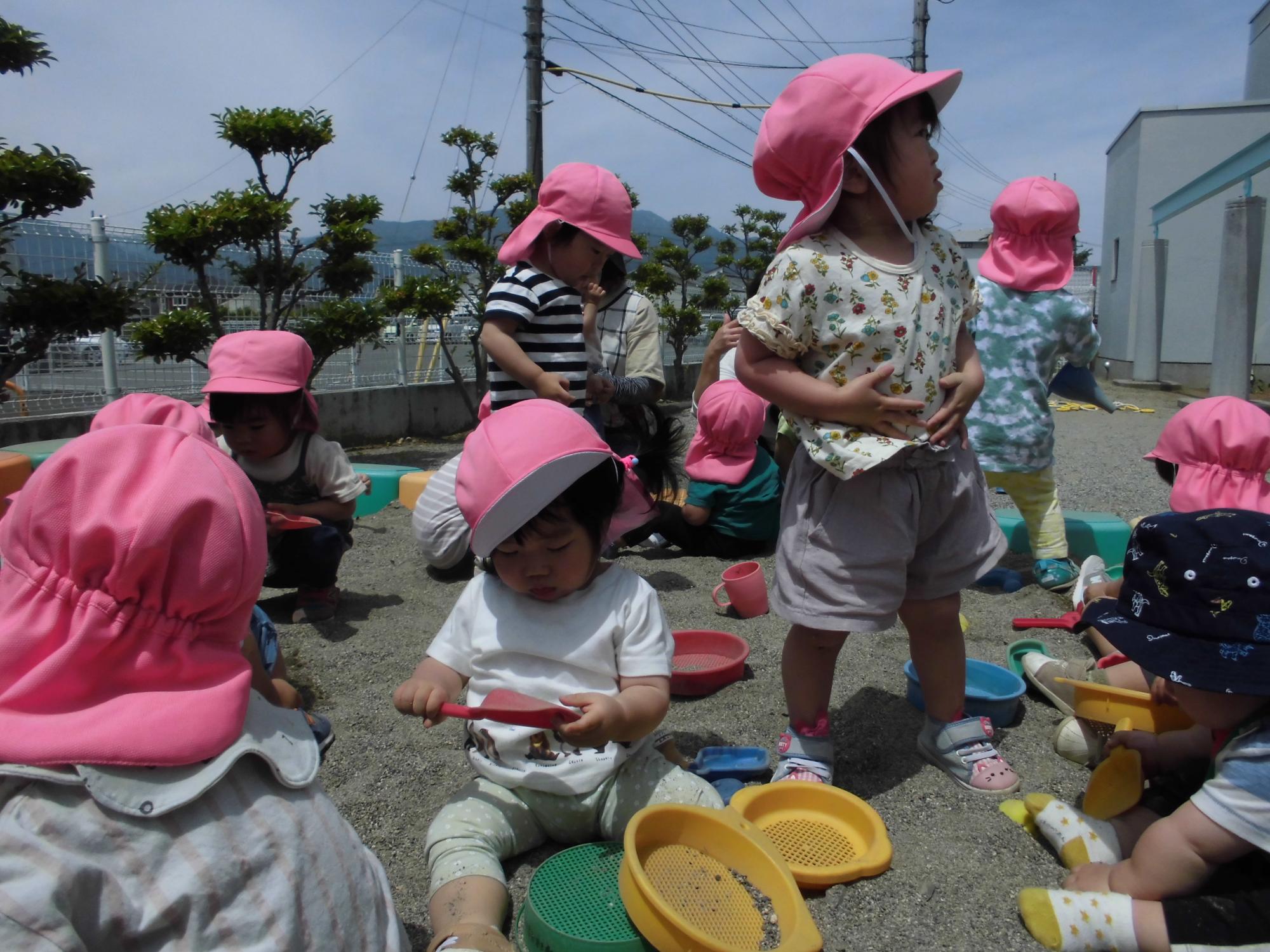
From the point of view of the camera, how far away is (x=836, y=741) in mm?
2148

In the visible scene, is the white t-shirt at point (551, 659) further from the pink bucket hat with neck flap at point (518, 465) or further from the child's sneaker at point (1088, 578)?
the child's sneaker at point (1088, 578)

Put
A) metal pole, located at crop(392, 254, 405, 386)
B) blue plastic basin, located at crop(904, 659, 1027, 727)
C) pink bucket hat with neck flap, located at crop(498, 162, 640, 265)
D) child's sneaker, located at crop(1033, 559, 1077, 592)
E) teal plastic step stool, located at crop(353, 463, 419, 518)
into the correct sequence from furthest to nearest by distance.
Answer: metal pole, located at crop(392, 254, 405, 386), teal plastic step stool, located at crop(353, 463, 419, 518), child's sneaker, located at crop(1033, 559, 1077, 592), pink bucket hat with neck flap, located at crop(498, 162, 640, 265), blue plastic basin, located at crop(904, 659, 1027, 727)

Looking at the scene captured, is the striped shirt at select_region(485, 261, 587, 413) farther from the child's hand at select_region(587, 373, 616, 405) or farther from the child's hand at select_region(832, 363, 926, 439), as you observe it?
the child's hand at select_region(832, 363, 926, 439)

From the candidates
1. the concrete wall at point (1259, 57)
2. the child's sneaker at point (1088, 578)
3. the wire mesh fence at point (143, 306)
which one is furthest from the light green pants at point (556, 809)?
the concrete wall at point (1259, 57)

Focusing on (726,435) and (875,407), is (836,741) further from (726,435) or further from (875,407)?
(726,435)

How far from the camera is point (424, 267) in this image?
28.9 feet

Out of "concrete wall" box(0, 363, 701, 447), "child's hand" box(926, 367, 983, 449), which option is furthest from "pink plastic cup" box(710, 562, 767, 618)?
"concrete wall" box(0, 363, 701, 447)

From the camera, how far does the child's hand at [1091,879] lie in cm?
150

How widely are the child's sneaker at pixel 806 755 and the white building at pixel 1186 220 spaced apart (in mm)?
13919

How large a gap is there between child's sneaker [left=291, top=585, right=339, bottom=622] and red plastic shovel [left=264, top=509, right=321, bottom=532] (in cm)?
24

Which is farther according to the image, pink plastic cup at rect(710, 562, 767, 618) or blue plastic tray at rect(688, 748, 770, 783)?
Answer: pink plastic cup at rect(710, 562, 767, 618)

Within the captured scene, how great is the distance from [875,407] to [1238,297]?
8.91 meters

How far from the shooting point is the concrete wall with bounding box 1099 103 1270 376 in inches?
552

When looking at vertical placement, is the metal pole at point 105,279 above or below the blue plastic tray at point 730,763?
above
